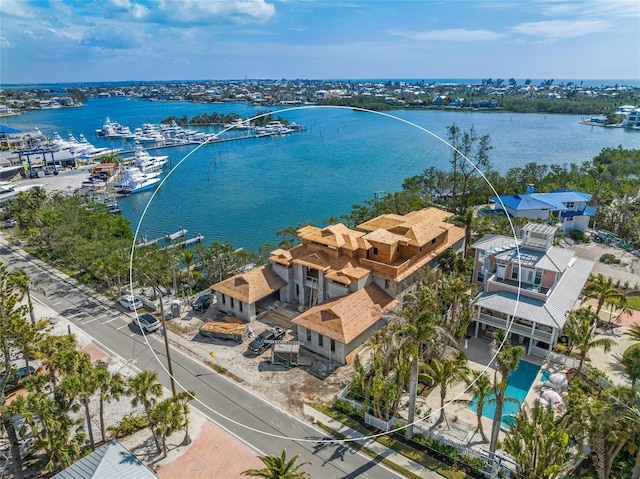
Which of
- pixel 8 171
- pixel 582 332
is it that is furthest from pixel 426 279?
pixel 8 171

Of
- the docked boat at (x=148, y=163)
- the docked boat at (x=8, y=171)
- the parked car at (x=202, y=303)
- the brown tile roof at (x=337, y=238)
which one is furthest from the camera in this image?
the docked boat at (x=148, y=163)

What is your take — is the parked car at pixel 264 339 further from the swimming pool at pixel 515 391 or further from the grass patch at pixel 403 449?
the swimming pool at pixel 515 391

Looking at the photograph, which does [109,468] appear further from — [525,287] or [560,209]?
[560,209]

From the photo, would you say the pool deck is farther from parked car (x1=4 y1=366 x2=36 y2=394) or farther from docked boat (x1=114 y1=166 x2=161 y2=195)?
docked boat (x1=114 y1=166 x2=161 y2=195)

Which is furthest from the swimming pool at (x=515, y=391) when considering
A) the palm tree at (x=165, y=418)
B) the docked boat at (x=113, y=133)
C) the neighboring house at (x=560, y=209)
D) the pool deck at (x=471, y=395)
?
the docked boat at (x=113, y=133)

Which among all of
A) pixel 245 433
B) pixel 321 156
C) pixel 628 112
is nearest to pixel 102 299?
pixel 245 433

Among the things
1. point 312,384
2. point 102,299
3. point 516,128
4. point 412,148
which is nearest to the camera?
point 312,384

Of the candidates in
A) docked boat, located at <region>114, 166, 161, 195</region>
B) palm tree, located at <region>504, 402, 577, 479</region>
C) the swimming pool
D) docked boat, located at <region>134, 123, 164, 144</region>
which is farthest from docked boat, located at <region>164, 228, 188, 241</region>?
docked boat, located at <region>134, 123, 164, 144</region>

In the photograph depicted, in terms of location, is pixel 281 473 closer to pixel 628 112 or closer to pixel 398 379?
pixel 398 379
